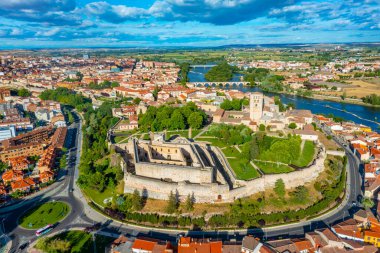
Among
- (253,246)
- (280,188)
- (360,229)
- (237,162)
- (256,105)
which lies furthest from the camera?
(256,105)

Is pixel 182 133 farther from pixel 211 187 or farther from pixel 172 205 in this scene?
pixel 172 205

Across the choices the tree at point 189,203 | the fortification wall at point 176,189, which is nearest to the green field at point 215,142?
the fortification wall at point 176,189

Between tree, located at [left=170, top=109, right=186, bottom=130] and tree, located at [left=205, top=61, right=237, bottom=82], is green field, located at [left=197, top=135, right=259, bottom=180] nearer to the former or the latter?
tree, located at [left=170, top=109, right=186, bottom=130]

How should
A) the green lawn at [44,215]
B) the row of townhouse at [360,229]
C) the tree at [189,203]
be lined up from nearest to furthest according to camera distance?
the row of townhouse at [360,229] → the green lawn at [44,215] → the tree at [189,203]

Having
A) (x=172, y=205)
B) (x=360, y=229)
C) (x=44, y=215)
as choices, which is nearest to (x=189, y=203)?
(x=172, y=205)

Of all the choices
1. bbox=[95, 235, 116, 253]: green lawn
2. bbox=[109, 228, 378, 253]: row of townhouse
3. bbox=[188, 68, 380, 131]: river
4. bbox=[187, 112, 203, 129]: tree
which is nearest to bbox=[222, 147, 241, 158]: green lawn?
bbox=[187, 112, 203, 129]: tree

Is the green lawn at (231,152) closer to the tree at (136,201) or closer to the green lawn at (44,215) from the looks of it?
the tree at (136,201)

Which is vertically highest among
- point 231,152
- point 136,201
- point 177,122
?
point 177,122
